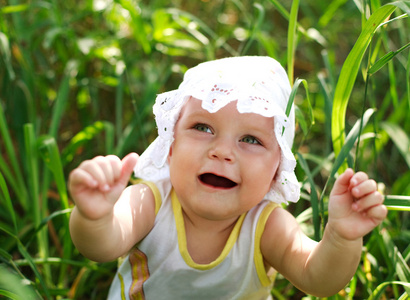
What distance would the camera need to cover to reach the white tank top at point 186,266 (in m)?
1.17

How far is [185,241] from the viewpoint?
1172mm

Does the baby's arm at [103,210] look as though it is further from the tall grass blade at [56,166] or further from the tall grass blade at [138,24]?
the tall grass blade at [138,24]

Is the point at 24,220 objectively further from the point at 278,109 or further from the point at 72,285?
the point at 278,109

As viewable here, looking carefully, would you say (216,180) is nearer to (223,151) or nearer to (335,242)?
(223,151)

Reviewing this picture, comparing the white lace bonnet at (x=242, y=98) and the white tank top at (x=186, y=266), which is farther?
the white tank top at (x=186, y=266)

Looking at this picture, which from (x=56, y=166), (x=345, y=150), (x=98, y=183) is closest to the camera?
(x=98, y=183)

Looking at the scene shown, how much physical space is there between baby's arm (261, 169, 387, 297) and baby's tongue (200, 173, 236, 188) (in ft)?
0.61

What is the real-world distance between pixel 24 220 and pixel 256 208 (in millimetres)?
806

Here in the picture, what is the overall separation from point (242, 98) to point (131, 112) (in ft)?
4.38

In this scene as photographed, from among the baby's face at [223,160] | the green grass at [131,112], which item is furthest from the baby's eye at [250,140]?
the green grass at [131,112]

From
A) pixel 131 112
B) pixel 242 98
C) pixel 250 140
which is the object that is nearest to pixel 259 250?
pixel 250 140

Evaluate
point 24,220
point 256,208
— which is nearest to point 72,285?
point 24,220

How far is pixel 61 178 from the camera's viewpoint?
53.9 inches

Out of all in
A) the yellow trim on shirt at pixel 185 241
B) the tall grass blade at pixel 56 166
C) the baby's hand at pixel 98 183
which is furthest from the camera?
the tall grass blade at pixel 56 166
